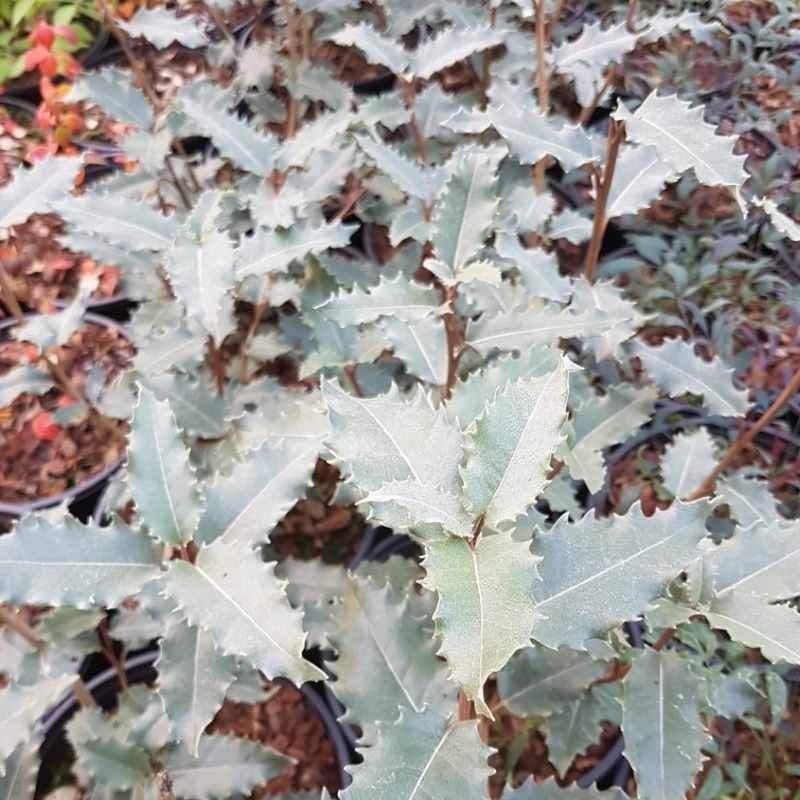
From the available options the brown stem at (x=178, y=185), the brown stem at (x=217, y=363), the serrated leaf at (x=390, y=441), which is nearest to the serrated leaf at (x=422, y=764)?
the serrated leaf at (x=390, y=441)

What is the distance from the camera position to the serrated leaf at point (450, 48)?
4.97ft

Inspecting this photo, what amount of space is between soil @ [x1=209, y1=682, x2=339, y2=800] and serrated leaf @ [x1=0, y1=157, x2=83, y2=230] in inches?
36.4

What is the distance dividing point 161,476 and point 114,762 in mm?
458

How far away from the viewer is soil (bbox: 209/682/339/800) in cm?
141

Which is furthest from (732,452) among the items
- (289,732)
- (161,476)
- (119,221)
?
(119,221)

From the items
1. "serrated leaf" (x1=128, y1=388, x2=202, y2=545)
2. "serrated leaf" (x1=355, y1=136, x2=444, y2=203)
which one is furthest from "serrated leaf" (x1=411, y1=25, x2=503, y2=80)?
"serrated leaf" (x1=128, y1=388, x2=202, y2=545)

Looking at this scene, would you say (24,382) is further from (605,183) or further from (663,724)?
(663,724)

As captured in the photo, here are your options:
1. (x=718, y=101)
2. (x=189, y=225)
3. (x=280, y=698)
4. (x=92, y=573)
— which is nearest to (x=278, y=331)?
(x=189, y=225)

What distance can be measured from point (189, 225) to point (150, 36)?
2.28 feet

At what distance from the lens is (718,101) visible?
2.42 m

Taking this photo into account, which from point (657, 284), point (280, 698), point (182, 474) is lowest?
→ point (280, 698)

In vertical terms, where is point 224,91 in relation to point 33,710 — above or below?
above

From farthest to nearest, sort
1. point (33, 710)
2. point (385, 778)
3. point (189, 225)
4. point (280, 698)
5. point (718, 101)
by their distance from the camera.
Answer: point (718, 101) → point (280, 698) → point (189, 225) → point (33, 710) → point (385, 778)

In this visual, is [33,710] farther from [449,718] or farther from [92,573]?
[449,718]
